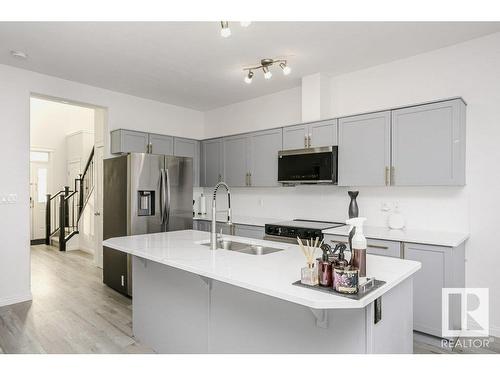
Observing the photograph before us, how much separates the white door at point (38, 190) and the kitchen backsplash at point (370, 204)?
535 centimetres

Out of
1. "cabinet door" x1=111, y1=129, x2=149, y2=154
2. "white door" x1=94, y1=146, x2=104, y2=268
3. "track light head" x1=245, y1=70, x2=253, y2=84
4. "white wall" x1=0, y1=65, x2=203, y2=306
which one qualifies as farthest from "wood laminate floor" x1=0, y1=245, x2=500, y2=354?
"track light head" x1=245, y1=70, x2=253, y2=84

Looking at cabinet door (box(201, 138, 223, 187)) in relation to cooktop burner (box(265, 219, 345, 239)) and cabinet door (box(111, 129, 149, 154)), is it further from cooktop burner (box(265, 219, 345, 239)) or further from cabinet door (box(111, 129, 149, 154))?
cooktop burner (box(265, 219, 345, 239))

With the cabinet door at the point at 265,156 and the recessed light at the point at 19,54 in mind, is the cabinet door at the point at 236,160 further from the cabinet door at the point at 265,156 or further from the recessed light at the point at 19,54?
the recessed light at the point at 19,54

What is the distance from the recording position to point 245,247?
2.54 meters

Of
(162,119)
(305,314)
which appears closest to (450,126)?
(305,314)

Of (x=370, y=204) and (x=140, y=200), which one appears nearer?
(x=370, y=204)

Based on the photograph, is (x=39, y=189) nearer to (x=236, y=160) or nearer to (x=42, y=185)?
(x=42, y=185)

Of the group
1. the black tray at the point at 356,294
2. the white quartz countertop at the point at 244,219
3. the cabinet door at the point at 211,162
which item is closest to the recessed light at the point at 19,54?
the cabinet door at the point at 211,162

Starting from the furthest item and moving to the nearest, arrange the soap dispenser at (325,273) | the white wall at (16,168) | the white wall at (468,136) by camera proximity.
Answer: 1. the white wall at (16,168)
2. the white wall at (468,136)
3. the soap dispenser at (325,273)

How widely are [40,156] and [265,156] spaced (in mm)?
6267

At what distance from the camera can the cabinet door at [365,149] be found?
317 cm

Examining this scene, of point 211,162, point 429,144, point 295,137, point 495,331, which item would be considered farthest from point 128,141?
point 495,331

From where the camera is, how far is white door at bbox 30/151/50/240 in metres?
7.41

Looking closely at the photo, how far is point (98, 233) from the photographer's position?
Result: 5.02 metres
